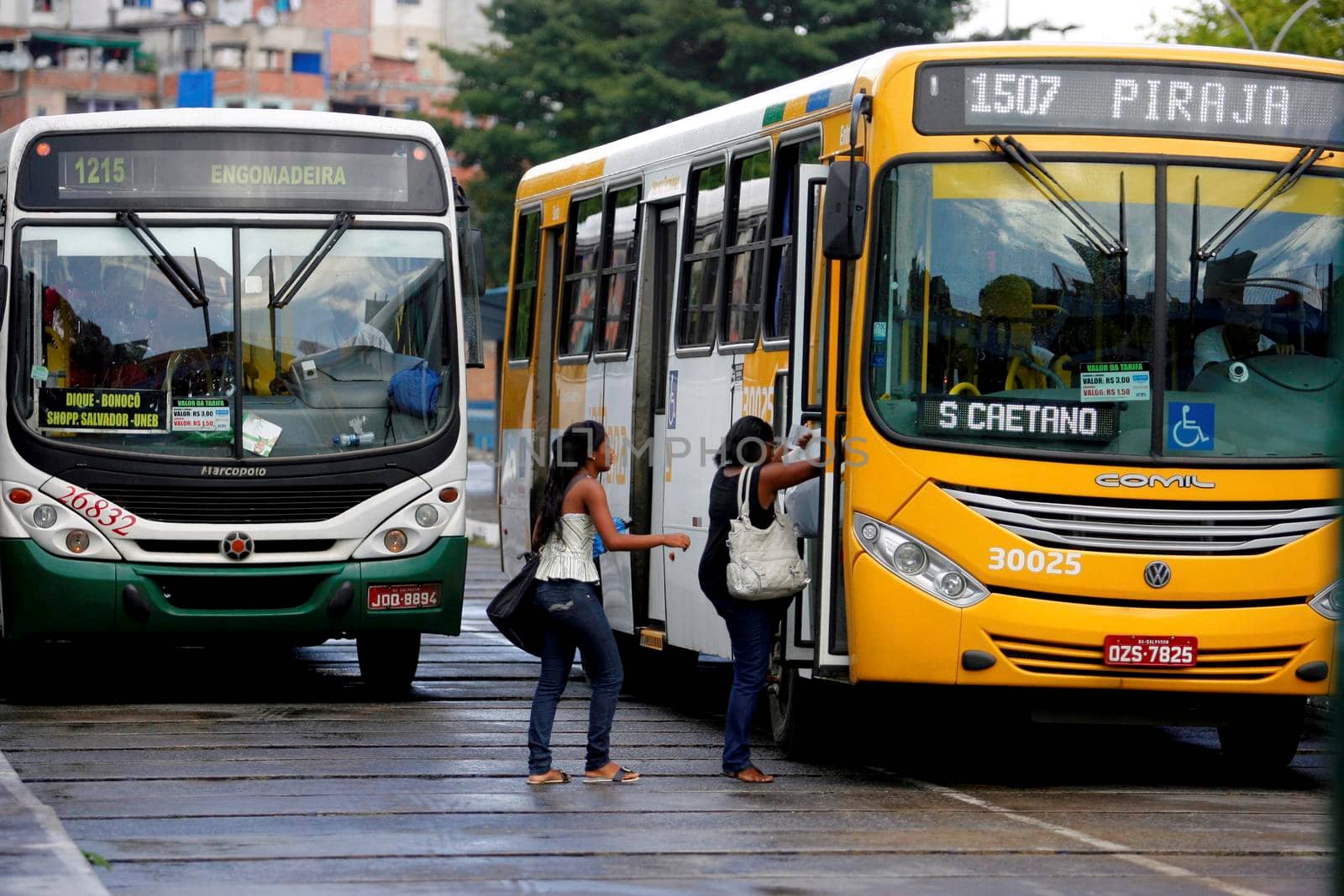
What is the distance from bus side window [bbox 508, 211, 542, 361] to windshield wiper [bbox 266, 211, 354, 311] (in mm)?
2562

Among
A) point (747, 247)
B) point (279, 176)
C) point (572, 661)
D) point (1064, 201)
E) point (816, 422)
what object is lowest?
point (572, 661)

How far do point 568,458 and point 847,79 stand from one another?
2230 millimetres

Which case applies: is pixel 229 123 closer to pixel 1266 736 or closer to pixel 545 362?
pixel 545 362

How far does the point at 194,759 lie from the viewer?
11.4 m

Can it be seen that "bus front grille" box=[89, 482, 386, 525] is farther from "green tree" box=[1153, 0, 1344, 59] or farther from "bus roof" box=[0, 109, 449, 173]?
"green tree" box=[1153, 0, 1344, 59]

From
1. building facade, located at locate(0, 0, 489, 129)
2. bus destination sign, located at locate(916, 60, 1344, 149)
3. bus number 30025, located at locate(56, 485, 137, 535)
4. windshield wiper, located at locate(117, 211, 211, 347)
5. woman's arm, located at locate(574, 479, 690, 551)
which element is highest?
building facade, located at locate(0, 0, 489, 129)

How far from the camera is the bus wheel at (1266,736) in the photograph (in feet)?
37.5

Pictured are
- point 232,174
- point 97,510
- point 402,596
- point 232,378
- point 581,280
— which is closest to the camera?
point 97,510

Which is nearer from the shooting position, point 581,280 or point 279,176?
point 279,176

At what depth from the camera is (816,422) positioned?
11148 millimetres

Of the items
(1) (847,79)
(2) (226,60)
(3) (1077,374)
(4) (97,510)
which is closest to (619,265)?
(4) (97,510)

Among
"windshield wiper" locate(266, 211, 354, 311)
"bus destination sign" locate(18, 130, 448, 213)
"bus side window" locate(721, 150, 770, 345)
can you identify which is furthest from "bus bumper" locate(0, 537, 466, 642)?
"bus side window" locate(721, 150, 770, 345)

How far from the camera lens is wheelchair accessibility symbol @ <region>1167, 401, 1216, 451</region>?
420 inches

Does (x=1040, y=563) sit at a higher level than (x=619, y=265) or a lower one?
lower
